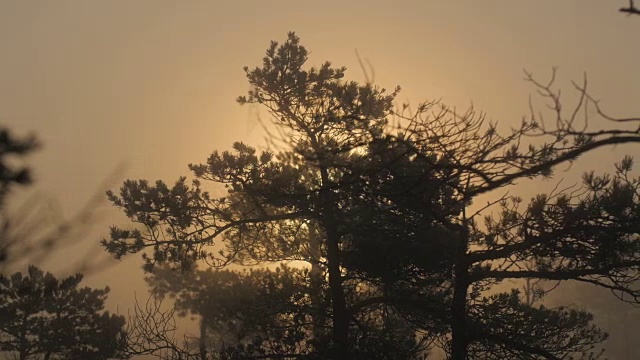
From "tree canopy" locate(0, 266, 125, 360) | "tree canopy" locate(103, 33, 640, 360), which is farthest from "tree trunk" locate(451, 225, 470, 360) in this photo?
"tree canopy" locate(0, 266, 125, 360)

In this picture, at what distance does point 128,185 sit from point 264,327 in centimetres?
469

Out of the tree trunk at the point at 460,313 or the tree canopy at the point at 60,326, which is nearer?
the tree trunk at the point at 460,313

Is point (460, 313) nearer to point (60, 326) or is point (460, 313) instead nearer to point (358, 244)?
point (358, 244)

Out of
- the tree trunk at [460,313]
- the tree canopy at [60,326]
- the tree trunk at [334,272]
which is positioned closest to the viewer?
the tree trunk at [460,313]

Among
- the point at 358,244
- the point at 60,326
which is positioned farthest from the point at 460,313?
the point at 60,326

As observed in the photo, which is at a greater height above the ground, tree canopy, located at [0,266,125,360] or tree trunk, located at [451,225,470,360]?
tree canopy, located at [0,266,125,360]

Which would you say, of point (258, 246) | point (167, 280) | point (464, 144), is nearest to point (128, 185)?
point (258, 246)

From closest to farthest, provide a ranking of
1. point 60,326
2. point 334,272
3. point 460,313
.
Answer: point 460,313 < point 334,272 < point 60,326

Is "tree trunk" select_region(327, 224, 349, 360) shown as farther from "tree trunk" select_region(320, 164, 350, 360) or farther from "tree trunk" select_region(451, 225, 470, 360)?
"tree trunk" select_region(451, 225, 470, 360)

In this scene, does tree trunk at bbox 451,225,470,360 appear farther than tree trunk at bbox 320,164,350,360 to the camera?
No

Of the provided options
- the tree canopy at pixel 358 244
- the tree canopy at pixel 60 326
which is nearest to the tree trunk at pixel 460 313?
the tree canopy at pixel 358 244

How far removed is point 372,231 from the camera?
10164 mm

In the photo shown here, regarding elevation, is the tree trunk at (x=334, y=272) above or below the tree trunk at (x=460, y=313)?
above

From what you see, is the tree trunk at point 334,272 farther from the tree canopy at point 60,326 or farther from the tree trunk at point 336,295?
the tree canopy at point 60,326
